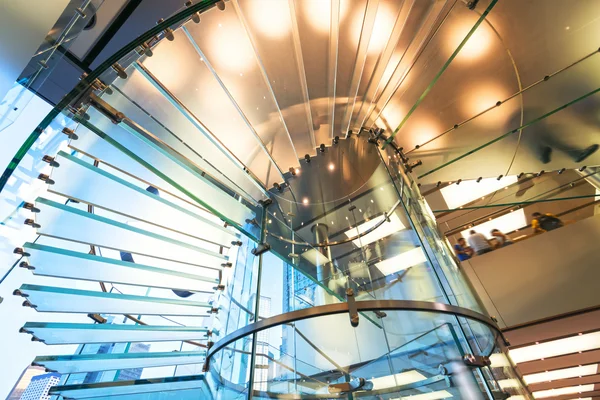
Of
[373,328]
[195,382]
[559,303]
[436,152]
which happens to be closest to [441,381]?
[373,328]

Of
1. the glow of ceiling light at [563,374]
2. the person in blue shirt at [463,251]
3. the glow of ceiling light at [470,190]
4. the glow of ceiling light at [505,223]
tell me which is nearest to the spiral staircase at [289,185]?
the glow of ceiling light at [470,190]

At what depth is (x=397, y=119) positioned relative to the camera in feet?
9.73

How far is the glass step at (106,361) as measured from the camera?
2215 millimetres

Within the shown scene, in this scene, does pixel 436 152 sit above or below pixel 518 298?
above

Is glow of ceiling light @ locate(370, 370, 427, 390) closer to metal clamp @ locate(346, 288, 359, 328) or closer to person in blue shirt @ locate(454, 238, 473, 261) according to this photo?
metal clamp @ locate(346, 288, 359, 328)

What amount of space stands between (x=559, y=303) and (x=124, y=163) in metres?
4.85

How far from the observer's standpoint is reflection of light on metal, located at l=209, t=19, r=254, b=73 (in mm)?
1830

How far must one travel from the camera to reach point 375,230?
2.38 meters

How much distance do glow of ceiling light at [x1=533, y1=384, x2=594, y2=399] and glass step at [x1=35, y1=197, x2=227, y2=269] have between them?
8040 millimetres

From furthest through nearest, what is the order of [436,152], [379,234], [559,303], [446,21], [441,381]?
[559,303] → [436,152] → [379,234] → [446,21] → [441,381]

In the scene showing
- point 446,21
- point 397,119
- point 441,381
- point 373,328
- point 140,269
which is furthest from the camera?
point 397,119

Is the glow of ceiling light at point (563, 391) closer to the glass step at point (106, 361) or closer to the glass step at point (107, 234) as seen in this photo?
the glass step at point (106, 361)

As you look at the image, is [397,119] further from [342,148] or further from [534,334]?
[534,334]

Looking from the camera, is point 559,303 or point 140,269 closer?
point 140,269
